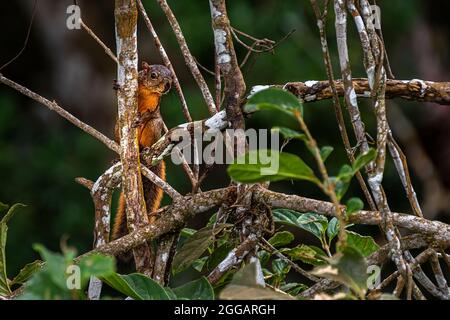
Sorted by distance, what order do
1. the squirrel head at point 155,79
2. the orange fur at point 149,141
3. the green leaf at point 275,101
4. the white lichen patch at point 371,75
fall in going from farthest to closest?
the squirrel head at point 155,79, the orange fur at point 149,141, the white lichen patch at point 371,75, the green leaf at point 275,101

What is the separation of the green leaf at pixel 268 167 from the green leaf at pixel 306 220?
0.49 metres

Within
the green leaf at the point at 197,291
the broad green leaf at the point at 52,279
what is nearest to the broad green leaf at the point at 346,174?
the green leaf at the point at 197,291

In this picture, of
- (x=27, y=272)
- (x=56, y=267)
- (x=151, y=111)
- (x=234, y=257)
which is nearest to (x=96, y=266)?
(x=56, y=267)

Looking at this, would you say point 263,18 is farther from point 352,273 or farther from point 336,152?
point 352,273

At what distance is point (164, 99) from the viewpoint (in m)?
5.39

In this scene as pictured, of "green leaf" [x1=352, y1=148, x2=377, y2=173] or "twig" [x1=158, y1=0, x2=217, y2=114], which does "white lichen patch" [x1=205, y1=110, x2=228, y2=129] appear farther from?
"green leaf" [x1=352, y1=148, x2=377, y2=173]

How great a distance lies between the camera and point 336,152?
17.8ft

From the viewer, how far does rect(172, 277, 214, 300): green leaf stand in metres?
1.51

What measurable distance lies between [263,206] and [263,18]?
12.2 feet

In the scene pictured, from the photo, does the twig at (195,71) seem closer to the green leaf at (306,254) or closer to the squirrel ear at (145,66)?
the green leaf at (306,254)

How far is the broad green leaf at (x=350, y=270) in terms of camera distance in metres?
1.35

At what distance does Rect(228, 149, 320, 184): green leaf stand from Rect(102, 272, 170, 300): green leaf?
10.2 inches

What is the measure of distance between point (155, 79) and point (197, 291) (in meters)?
1.79
